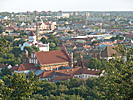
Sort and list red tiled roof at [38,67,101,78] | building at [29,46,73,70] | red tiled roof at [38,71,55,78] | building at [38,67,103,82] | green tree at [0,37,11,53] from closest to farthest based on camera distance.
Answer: green tree at [0,37,11,53] → building at [38,67,103,82] → red tiled roof at [38,67,101,78] → red tiled roof at [38,71,55,78] → building at [29,46,73,70]

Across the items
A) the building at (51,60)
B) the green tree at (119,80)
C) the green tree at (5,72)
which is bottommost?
the green tree at (5,72)

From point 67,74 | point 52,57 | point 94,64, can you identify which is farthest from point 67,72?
point 94,64

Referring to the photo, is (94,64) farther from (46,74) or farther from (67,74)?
(46,74)

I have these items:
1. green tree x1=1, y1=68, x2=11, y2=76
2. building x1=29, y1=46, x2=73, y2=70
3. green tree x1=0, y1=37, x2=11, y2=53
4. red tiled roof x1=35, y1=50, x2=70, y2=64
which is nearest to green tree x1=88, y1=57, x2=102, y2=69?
building x1=29, y1=46, x2=73, y2=70

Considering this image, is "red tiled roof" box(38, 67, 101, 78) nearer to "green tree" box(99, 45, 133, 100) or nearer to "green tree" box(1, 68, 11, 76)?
"green tree" box(1, 68, 11, 76)

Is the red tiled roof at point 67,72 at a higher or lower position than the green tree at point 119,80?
lower

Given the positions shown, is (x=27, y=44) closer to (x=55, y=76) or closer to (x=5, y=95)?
(x=55, y=76)

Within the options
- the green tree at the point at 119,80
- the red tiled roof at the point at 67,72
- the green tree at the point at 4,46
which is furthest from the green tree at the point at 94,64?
the green tree at the point at 4,46

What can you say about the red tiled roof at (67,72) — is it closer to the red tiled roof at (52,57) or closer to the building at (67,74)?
the building at (67,74)
